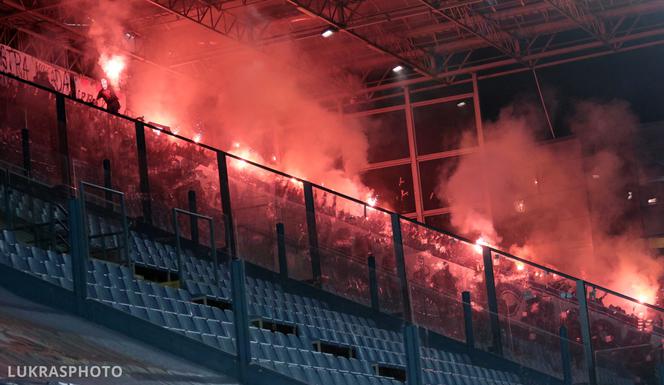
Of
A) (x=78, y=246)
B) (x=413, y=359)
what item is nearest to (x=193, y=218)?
(x=78, y=246)

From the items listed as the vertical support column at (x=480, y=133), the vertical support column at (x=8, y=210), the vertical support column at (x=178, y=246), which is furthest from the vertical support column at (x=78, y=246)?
the vertical support column at (x=480, y=133)

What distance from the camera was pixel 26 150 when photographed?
28.9ft

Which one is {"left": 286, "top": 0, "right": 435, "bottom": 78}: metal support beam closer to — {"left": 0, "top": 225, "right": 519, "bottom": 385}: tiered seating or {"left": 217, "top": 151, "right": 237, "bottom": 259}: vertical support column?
{"left": 217, "top": 151, "right": 237, "bottom": 259}: vertical support column

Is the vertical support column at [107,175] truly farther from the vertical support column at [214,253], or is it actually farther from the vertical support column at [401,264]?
the vertical support column at [401,264]

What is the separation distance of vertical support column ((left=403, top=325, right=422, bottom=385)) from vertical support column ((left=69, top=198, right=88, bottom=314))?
1958 mm

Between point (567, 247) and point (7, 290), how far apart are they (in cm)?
1457

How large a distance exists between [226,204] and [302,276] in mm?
1016

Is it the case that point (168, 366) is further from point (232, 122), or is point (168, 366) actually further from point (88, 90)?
point (232, 122)

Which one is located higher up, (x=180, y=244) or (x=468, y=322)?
(x=180, y=244)

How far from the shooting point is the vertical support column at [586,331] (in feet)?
31.7

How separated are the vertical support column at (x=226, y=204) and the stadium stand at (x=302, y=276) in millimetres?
18

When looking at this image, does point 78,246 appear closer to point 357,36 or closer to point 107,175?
point 107,175

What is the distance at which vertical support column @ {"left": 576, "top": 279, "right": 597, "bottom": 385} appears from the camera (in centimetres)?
966

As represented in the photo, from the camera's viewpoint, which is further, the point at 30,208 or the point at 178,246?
the point at 178,246
